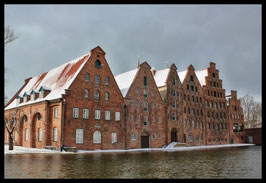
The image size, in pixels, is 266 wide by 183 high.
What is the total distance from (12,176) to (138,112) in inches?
1389

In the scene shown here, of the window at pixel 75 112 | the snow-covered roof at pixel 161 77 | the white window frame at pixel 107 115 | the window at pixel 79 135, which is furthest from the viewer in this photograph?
the snow-covered roof at pixel 161 77

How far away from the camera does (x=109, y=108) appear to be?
42.8m

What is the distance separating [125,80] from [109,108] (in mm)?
9564

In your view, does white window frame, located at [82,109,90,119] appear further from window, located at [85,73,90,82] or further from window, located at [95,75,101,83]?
window, located at [95,75,101,83]

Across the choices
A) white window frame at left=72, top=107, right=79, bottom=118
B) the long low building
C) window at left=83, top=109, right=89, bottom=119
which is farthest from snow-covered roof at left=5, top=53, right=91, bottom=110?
window at left=83, top=109, right=89, bottom=119

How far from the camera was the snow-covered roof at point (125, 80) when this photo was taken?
48.4 m

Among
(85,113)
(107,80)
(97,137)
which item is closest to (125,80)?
(107,80)

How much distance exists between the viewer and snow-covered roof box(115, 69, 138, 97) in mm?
48353

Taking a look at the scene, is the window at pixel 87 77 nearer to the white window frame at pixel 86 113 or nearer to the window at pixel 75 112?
the white window frame at pixel 86 113

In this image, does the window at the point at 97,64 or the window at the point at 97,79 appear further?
the window at the point at 97,64

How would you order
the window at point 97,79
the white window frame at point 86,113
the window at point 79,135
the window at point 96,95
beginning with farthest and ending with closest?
the window at point 97,79
the window at point 96,95
the white window frame at point 86,113
the window at point 79,135

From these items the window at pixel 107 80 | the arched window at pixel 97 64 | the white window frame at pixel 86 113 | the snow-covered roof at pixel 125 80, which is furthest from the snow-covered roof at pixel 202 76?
the white window frame at pixel 86 113

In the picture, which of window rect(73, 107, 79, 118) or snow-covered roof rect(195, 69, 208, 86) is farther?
snow-covered roof rect(195, 69, 208, 86)
